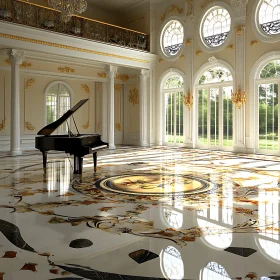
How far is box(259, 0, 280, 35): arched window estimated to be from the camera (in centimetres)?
996

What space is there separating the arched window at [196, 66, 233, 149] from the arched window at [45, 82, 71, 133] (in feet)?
17.6

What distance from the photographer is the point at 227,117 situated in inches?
447

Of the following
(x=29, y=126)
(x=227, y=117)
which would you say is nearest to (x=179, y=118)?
(x=227, y=117)

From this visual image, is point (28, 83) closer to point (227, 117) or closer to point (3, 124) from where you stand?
point (3, 124)

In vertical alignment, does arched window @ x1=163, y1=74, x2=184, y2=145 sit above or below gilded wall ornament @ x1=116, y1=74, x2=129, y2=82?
below

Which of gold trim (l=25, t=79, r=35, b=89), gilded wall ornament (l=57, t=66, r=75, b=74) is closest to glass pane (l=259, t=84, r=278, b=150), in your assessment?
gilded wall ornament (l=57, t=66, r=75, b=74)

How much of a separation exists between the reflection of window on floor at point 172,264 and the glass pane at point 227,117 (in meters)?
9.13

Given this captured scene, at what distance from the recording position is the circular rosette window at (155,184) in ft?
16.2

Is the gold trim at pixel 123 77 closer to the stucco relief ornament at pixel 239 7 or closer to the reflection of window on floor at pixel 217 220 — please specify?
the stucco relief ornament at pixel 239 7

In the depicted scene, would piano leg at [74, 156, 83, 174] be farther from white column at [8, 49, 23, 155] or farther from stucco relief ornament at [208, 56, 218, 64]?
stucco relief ornament at [208, 56, 218, 64]

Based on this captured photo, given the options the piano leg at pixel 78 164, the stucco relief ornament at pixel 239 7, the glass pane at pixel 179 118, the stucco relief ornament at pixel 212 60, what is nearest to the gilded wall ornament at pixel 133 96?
the glass pane at pixel 179 118

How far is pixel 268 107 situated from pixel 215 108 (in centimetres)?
200

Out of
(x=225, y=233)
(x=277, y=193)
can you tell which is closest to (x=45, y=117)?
(x=277, y=193)

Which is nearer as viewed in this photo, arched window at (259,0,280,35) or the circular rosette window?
the circular rosette window
